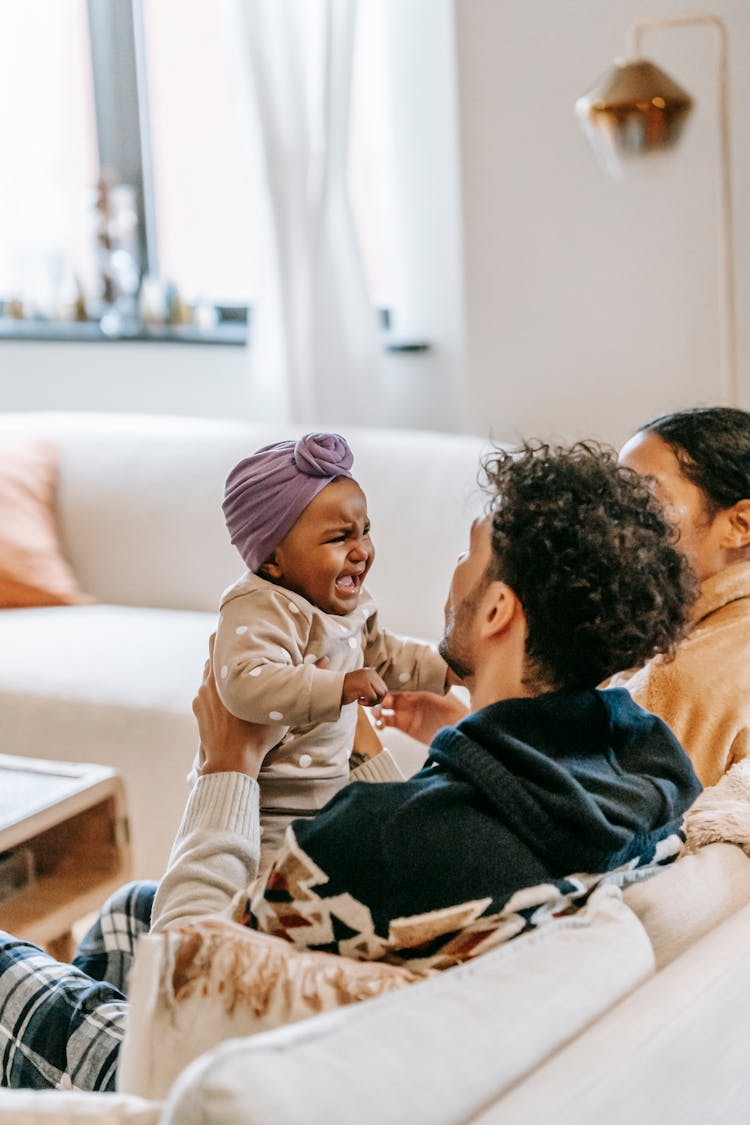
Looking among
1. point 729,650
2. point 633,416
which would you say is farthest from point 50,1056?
point 633,416

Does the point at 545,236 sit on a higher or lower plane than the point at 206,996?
higher

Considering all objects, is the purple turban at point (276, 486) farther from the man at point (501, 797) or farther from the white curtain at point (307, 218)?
the white curtain at point (307, 218)

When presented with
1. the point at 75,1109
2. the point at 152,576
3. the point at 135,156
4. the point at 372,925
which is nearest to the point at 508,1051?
the point at 372,925

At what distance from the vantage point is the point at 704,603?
4.93ft

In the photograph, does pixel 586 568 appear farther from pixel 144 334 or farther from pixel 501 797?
pixel 144 334

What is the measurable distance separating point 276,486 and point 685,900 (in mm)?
626

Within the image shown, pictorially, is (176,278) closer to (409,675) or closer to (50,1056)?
(409,675)

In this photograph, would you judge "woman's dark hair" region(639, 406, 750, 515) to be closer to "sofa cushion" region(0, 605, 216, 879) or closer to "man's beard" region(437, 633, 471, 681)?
"man's beard" region(437, 633, 471, 681)

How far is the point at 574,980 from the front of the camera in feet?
3.02

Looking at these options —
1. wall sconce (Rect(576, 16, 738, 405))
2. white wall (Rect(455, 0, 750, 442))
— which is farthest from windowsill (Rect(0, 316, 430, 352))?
wall sconce (Rect(576, 16, 738, 405))

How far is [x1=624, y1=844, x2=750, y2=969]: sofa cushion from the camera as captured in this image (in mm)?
1085

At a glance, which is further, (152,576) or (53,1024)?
(152,576)

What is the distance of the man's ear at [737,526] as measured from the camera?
1.56 m

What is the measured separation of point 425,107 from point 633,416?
3.24ft
